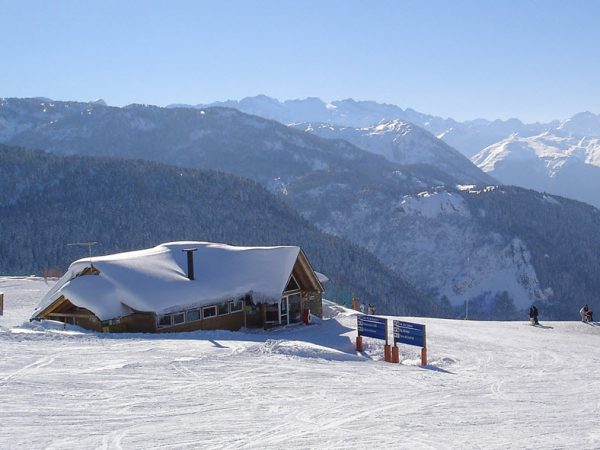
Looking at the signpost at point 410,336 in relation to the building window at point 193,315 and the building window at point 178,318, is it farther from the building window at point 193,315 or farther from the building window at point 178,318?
the building window at point 178,318

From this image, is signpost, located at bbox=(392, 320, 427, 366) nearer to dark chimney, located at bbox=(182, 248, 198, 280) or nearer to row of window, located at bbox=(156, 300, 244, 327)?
row of window, located at bbox=(156, 300, 244, 327)

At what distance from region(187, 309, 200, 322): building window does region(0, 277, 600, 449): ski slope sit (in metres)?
2.85

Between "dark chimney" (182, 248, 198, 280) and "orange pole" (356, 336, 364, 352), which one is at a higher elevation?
"dark chimney" (182, 248, 198, 280)

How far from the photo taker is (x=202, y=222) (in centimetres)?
13838

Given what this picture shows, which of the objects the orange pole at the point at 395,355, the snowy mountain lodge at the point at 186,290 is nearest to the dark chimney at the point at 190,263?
the snowy mountain lodge at the point at 186,290

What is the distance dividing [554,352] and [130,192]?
431 ft

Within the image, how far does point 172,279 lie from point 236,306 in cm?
332

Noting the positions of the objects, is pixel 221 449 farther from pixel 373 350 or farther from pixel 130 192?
pixel 130 192

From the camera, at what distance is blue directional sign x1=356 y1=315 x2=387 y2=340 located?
25656 mm

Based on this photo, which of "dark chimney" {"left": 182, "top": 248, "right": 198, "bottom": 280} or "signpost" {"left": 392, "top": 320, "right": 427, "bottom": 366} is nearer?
"signpost" {"left": 392, "top": 320, "right": 427, "bottom": 366}

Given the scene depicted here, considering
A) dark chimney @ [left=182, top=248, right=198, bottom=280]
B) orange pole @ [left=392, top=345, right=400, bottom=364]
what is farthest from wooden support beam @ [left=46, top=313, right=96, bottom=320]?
orange pole @ [left=392, top=345, right=400, bottom=364]

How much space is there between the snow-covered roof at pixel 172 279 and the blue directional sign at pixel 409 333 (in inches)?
300

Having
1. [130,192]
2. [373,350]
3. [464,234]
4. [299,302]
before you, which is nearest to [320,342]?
[373,350]

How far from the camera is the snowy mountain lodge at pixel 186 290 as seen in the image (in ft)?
90.0
